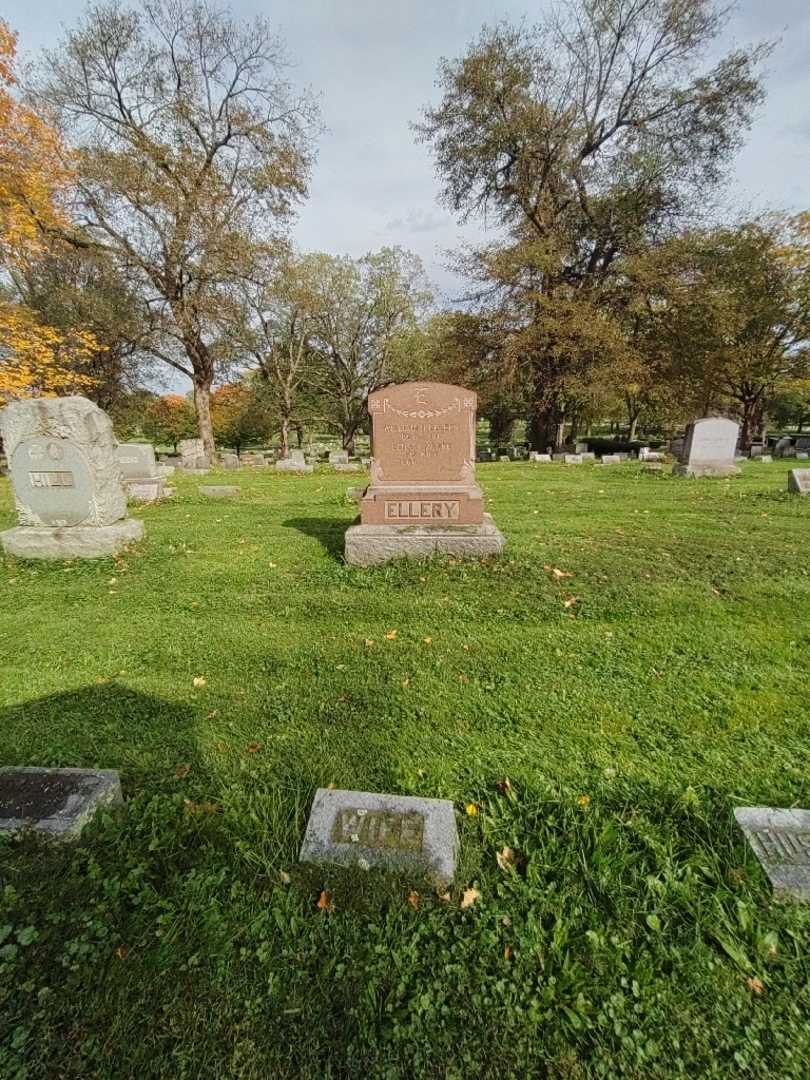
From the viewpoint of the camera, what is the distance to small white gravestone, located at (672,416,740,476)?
1273 cm

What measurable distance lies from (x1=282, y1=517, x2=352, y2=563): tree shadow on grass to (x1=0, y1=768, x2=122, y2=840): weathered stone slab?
371 cm

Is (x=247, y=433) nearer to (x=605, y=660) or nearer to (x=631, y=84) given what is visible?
(x=631, y=84)

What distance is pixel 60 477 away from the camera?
577cm

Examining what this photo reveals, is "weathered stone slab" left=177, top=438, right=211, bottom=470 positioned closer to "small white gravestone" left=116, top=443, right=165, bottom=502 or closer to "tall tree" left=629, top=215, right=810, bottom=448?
"small white gravestone" left=116, top=443, right=165, bottom=502

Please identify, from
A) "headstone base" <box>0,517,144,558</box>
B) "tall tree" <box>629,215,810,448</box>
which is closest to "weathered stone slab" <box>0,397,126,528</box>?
"headstone base" <box>0,517,144,558</box>

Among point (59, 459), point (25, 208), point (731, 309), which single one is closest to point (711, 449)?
point (731, 309)

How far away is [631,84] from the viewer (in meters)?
19.1

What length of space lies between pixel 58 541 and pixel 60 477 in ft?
2.58

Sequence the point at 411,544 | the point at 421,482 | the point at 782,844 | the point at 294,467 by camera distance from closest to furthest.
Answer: the point at 782,844 < the point at 411,544 < the point at 421,482 < the point at 294,467

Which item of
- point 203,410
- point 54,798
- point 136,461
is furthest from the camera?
point 203,410

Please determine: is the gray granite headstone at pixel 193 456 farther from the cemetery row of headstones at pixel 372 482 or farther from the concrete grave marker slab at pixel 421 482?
the concrete grave marker slab at pixel 421 482

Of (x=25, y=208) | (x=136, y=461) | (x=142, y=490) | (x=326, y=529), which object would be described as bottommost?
(x=326, y=529)

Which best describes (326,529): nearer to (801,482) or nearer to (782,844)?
(782,844)

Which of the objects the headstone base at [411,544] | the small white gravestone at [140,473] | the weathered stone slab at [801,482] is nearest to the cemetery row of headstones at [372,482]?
the headstone base at [411,544]
